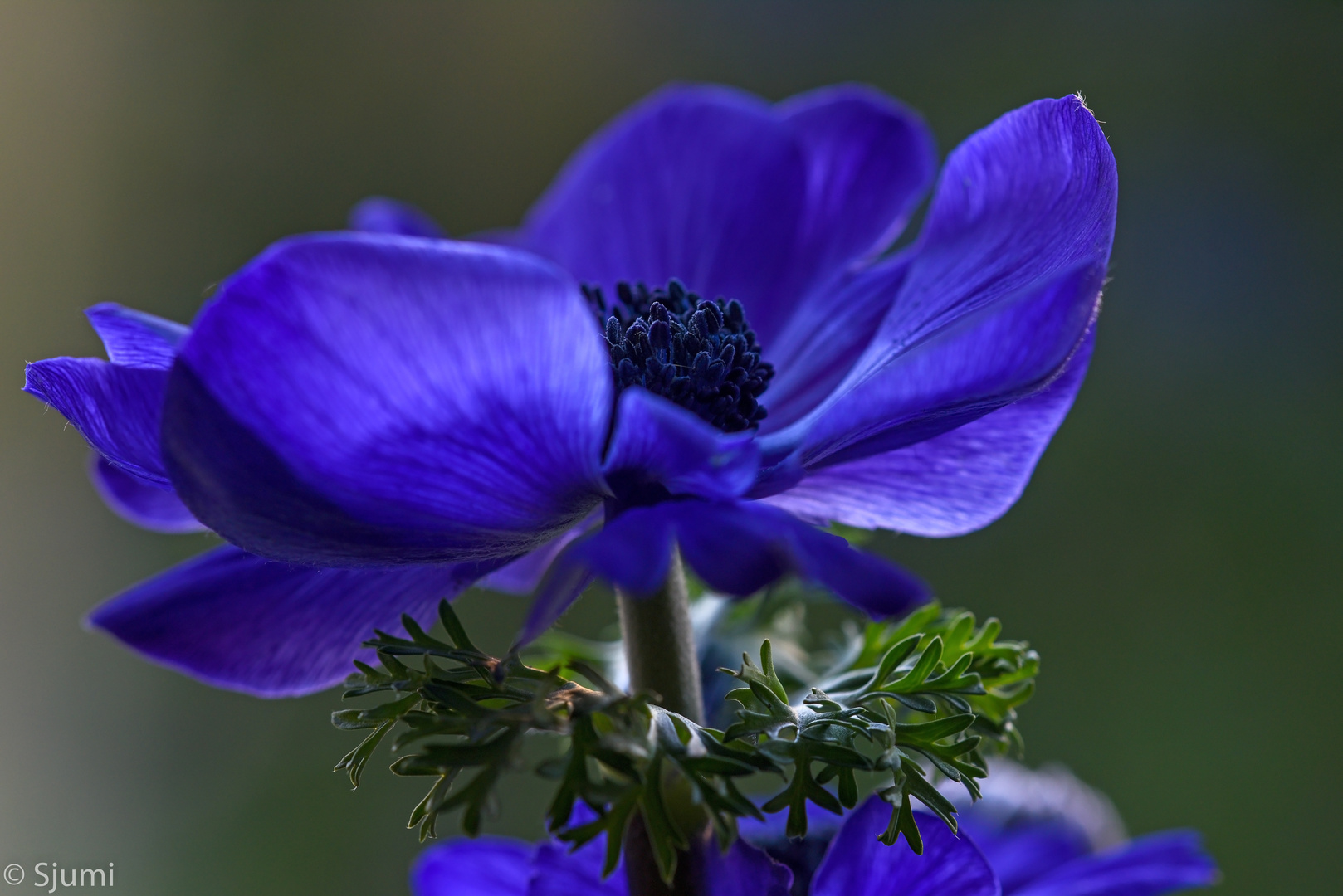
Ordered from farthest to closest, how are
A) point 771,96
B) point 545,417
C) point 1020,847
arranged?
1. point 771,96
2. point 1020,847
3. point 545,417

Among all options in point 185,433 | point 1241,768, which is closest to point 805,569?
point 185,433

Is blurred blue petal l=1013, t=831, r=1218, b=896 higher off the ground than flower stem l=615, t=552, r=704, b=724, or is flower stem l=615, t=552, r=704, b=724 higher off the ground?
flower stem l=615, t=552, r=704, b=724

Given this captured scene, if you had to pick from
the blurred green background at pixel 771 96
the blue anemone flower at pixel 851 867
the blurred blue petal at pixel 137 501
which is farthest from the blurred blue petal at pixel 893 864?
the blurred green background at pixel 771 96

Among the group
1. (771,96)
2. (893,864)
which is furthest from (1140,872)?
(771,96)

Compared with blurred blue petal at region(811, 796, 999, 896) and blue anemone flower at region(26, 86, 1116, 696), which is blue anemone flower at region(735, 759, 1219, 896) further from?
blue anemone flower at region(26, 86, 1116, 696)


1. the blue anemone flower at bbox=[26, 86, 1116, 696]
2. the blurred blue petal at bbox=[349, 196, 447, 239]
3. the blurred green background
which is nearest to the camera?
the blue anemone flower at bbox=[26, 86, 1116, 696]

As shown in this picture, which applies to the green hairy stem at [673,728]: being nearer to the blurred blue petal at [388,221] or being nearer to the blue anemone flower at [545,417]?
the blue anemone flower at [545,417]

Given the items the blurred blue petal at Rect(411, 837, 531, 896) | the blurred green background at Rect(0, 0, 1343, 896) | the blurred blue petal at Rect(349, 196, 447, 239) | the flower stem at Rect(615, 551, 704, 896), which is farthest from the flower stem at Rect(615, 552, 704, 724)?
the blurred green background at Rect(0, 0, 1343, 896)

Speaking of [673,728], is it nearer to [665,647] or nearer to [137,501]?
[665,647]

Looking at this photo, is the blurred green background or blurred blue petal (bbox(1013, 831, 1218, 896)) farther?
the blurred green background
